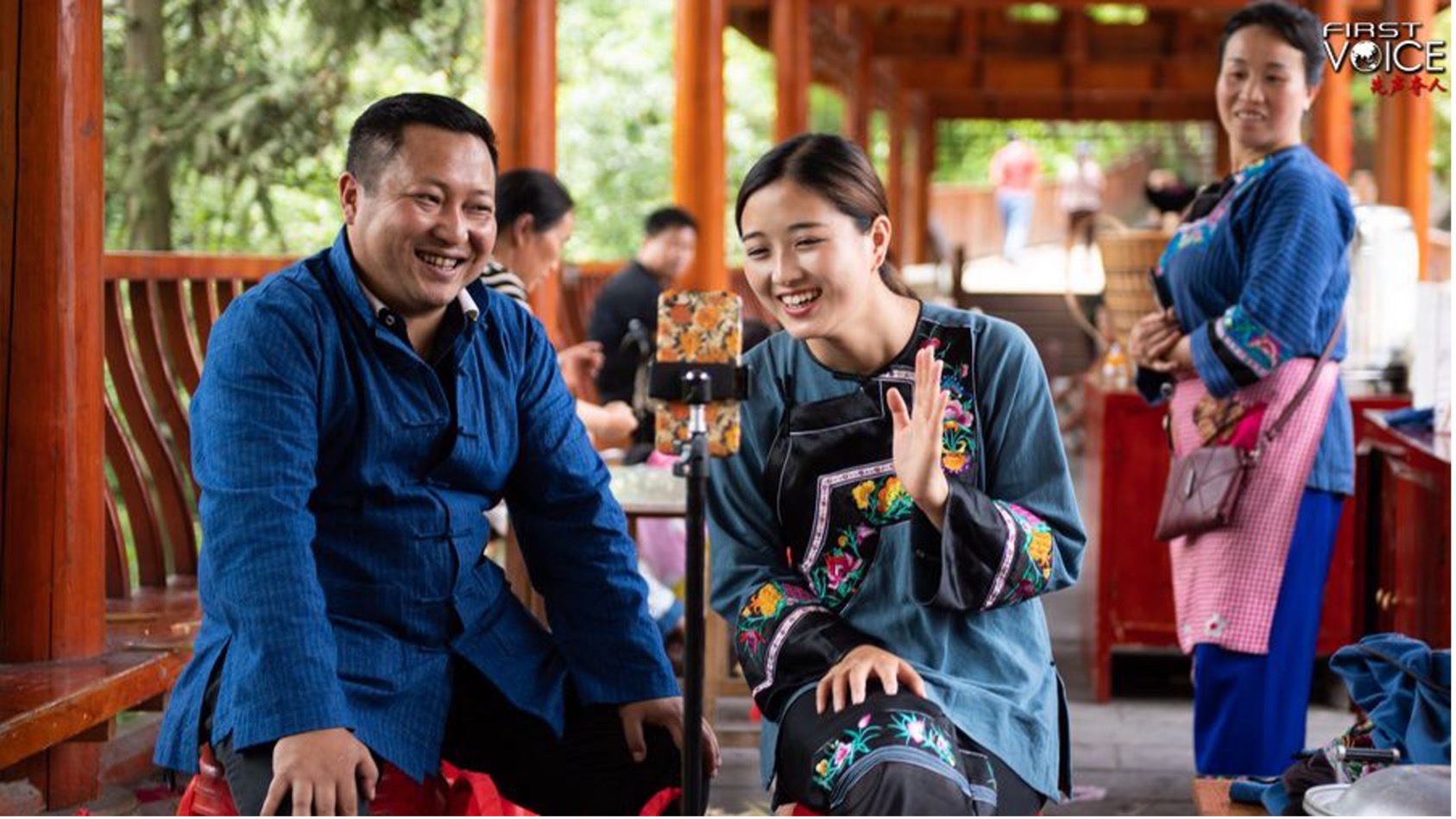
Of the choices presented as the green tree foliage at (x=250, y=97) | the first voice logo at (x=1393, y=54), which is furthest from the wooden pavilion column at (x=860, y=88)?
the first voice logo at (x=1393, y=54)

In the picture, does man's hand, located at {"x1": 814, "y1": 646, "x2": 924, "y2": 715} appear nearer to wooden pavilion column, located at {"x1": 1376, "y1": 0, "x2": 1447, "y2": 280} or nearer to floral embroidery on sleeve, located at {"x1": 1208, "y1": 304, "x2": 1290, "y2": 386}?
floral embroidery on sleeve, located at {"x1": 1208, "y1": 304, "x2": 1290, "y2": 386}

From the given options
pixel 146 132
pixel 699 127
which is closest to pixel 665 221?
pixel 146 132

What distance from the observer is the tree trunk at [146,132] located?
23.8ft

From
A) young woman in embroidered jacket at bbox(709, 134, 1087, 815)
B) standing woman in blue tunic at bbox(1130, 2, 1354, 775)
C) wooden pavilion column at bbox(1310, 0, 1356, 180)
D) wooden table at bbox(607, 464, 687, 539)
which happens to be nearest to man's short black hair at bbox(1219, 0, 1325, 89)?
standing woman in blue tunic at bbox(1130, 2, 1354, 775)

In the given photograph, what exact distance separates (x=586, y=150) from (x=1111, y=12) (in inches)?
370

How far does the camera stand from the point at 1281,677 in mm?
3459

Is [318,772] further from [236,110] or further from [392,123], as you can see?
[236,110]

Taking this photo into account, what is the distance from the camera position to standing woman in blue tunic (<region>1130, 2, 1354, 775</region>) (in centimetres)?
336

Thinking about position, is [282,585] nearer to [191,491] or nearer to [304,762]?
[304,762]

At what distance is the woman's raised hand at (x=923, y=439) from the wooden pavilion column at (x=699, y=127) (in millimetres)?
7329

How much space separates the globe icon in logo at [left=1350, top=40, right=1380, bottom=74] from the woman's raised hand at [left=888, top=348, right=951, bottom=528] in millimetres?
899

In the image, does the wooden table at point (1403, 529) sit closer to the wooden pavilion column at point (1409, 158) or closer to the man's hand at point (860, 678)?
the man's hand at point (860, 678)

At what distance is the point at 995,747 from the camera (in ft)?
7.41

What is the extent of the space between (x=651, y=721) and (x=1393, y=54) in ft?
4.67
